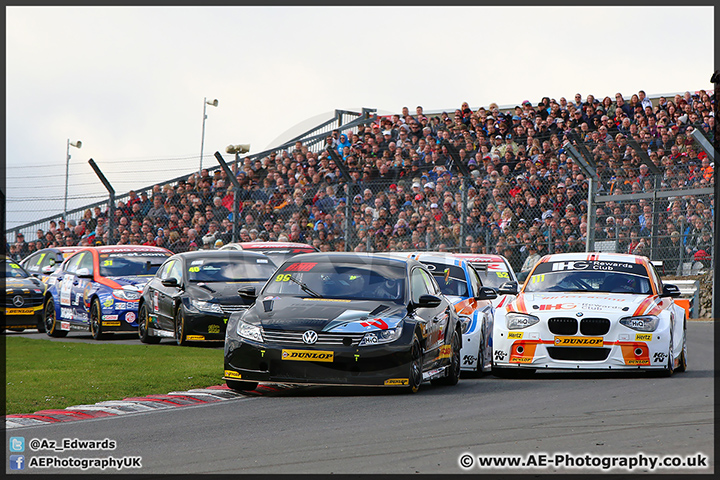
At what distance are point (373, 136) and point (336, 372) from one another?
16.0 metres

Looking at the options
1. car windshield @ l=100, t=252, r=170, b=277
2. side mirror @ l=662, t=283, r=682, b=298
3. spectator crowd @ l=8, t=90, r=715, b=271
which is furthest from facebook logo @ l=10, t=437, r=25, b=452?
spectator crowd @ l=8, t=90, r=715, b=271

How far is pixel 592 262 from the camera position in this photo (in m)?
13.0

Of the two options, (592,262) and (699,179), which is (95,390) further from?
(699,179)

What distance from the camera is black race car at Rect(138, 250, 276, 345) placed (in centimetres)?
1552

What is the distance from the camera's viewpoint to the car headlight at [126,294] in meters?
17.6

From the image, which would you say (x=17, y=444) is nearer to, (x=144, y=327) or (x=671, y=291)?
(x=671, y=291)

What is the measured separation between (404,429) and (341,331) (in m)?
2.24

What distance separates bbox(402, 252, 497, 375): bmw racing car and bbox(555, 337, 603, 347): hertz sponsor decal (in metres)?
1.11

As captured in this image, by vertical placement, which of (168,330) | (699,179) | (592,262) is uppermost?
(699,179)

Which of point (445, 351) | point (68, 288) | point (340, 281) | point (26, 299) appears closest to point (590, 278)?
point (445, 351)

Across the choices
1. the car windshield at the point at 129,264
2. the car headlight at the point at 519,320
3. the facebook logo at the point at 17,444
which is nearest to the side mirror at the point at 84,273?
the car windshield at the point at 129,264

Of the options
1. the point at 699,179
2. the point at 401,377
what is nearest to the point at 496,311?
the point at 401,377

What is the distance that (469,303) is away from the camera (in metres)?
13.0

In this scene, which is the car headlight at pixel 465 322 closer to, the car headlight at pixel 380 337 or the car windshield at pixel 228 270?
the car headlight at pixel 380 337
